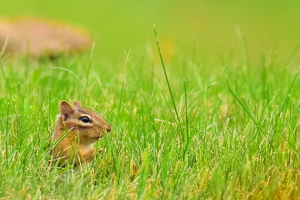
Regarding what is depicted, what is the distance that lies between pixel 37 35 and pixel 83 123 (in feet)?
20.1

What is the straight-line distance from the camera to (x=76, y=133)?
3.95 meters

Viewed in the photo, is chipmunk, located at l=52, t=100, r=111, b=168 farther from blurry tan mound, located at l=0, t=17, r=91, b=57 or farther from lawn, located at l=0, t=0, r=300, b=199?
blurry tan mound, located at l=0, t=17, r=91, b=57

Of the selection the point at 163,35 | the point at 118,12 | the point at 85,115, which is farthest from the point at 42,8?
the point at 85,115

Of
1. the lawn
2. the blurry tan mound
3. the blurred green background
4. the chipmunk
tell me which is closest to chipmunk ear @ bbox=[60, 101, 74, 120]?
the chipmunk

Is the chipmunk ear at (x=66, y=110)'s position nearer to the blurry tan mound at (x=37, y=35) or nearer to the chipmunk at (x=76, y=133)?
the chipmunk at (x=76, y=133)

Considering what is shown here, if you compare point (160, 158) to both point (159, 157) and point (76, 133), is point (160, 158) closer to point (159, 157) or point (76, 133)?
point (159, 157)

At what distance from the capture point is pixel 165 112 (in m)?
4.74

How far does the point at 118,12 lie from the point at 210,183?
12.7 metres

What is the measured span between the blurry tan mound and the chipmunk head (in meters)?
5.50

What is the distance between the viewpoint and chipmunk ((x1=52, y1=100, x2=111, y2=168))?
3834mm

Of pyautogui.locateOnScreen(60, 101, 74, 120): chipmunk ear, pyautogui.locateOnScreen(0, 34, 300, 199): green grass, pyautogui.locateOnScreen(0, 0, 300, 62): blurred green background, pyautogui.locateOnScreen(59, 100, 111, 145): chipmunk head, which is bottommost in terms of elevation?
pyautogui.locateOnScreen(0, 0, 300, 62): blurred green background

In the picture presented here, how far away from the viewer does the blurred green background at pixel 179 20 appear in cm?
1437

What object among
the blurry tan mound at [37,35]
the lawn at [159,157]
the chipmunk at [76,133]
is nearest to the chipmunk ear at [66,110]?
the chipmunk at [76,133]

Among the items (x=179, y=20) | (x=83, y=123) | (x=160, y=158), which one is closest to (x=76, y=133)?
(x=83, y=123)
